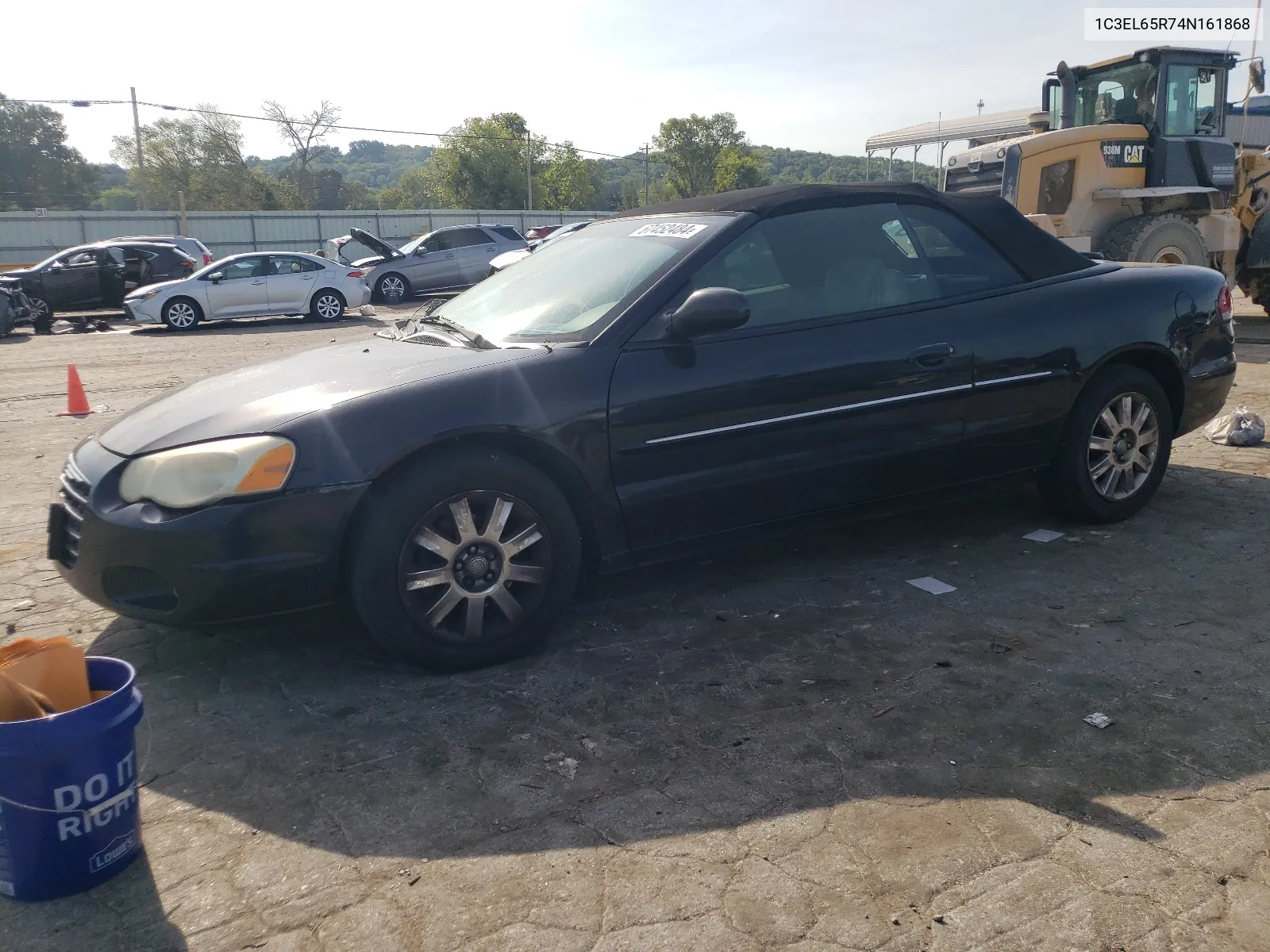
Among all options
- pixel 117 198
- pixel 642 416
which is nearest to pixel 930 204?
pixel 642 416

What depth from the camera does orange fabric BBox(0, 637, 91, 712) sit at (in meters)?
2.46

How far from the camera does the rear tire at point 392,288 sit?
22844 millimetres

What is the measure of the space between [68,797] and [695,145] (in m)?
113

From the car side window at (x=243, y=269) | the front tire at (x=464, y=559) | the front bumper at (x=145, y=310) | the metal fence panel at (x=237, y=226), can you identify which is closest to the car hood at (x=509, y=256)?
the car side window at (x=243, y=269)

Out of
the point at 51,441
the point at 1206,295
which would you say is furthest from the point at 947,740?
the point at 51,441

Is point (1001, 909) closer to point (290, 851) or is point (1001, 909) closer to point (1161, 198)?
point (290, 851)

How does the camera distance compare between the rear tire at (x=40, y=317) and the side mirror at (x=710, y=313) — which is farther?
the rear tire at (x=40, y=317)

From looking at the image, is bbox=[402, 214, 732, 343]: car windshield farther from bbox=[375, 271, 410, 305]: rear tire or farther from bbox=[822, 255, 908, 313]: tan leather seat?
bbox=[375, 271, 410, 305]: rear tire

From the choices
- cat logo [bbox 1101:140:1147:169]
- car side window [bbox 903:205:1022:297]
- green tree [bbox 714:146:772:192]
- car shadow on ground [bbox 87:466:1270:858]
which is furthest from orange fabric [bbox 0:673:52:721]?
green tree [bbox 714:146:772:192]

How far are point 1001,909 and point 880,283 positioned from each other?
2.77 meters

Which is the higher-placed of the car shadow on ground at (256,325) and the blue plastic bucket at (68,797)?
the car shadow on ground at (256,325)

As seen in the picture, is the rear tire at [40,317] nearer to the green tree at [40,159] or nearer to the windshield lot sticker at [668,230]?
the windshield lot sticker at [668,230]

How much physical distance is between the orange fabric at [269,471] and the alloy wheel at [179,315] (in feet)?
53.9

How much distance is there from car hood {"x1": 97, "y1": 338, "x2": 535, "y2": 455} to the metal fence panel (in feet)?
107
